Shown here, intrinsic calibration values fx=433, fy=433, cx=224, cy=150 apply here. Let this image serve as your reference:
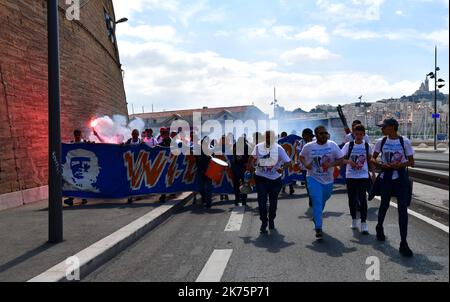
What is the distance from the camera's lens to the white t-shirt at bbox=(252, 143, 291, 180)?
7.61 m

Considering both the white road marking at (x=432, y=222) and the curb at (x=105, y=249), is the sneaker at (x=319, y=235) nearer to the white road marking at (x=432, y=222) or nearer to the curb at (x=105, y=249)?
the white road marking at (x=432, y=222)

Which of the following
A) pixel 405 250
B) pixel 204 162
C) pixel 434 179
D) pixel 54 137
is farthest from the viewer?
pixel 204 162

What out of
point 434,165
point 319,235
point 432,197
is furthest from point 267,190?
point 434,165

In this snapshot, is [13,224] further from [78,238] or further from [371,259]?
[371,259]

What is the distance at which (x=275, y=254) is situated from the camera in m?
5.96

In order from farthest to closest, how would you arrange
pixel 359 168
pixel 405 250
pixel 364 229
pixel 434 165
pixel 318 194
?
pixel 434 165, pixel 359 168, pixel 364 229, pixel 318 194, pixel 405 250

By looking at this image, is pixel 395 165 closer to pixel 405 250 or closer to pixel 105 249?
pixel 405 250

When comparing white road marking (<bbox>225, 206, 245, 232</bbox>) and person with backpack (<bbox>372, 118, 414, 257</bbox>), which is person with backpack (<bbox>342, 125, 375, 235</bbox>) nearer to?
person with backpack (<bbox>372, 118, 414, 257</bbox>)

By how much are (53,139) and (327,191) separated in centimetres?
435

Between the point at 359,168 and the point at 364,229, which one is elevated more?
the point at 359,168

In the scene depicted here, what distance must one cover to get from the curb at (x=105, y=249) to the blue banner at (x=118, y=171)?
194cm

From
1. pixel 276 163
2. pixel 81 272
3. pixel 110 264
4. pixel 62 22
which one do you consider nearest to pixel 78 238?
pixel 110 264

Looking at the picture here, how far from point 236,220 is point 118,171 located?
376cm

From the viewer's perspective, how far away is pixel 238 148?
440 inches
